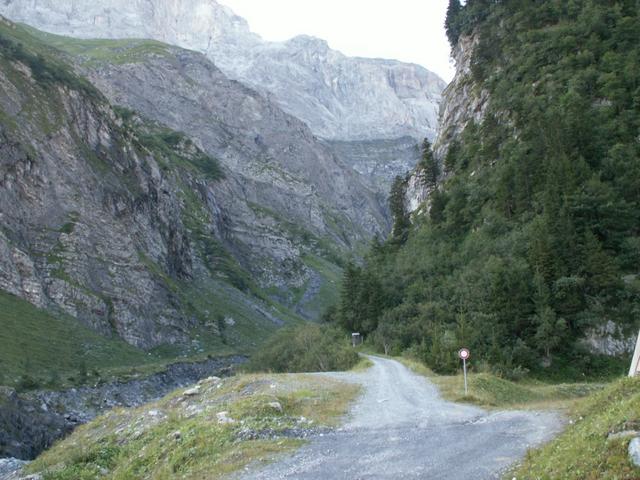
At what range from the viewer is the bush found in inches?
1844

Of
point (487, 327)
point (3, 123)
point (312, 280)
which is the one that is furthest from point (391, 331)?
point (312, 280)

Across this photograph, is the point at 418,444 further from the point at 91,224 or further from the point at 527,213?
the point at 91,224

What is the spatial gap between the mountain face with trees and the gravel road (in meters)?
14.2

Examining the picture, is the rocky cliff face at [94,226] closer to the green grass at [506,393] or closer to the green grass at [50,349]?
the green grass at [50,349]

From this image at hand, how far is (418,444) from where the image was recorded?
16.2 metres

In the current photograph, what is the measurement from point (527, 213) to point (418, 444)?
34.1m

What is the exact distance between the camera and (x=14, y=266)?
75.0 m

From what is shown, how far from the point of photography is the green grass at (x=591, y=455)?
10.2m

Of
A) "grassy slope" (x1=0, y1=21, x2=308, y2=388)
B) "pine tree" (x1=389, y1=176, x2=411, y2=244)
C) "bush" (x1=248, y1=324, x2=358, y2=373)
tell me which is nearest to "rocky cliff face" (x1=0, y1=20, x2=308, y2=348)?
"grassy slope" (x1=0, y1=21, x2=308, y2=388)

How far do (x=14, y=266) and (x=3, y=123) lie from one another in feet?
83.7

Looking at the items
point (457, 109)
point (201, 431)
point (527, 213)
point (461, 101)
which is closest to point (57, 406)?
point (201, 431)

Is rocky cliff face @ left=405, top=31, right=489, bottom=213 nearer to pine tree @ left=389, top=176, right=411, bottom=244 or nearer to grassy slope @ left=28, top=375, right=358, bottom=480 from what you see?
pine tree @ left=389, top=176, right=411, bottom=244

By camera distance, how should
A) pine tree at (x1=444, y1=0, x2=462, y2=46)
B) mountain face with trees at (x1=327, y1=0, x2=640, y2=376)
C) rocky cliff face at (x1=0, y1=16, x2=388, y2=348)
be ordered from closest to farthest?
1. mountain face with trees at (x1=327, y1=0, x2=640, y2=376)
2. rocky cliff face at (x1=0, y1=16, x2=388, y2=348)
3. pine tree at (x1=444, y1=0, x2=462, y2=46)

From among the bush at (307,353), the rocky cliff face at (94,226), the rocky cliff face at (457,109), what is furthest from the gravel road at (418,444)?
the rocky cliff face at (94,226)
